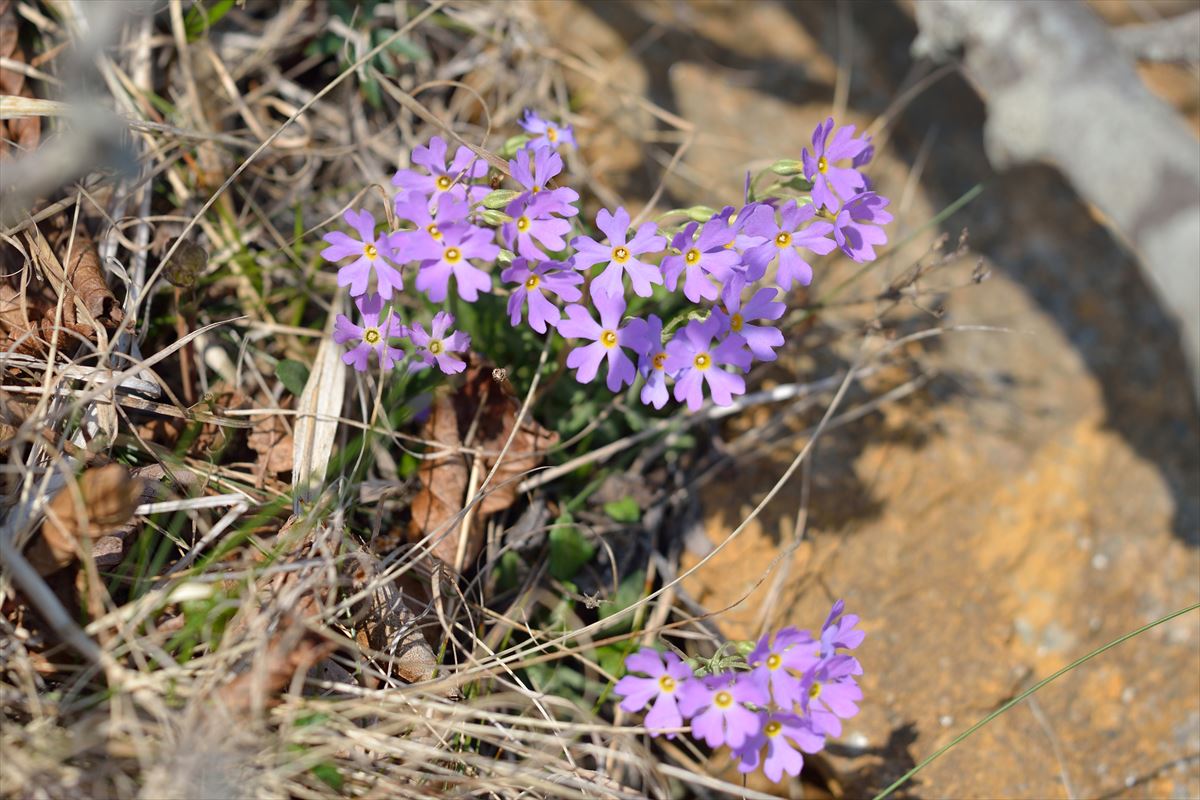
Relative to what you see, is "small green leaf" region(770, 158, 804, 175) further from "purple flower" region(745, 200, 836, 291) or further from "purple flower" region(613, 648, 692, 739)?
"purple flower" region(613, 648, 692, 739)

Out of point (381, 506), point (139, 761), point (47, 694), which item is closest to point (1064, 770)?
point (381, 506)

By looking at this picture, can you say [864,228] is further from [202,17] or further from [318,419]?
[202,17]

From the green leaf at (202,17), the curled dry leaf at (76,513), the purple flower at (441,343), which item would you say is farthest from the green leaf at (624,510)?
the green leaf at (202,17)

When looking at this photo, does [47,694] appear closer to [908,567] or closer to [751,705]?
[751,705]

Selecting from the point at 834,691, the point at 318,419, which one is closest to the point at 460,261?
the point at 318,419

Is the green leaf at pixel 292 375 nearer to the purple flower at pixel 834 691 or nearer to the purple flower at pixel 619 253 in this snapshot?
the purple flower at pixel 619 253
